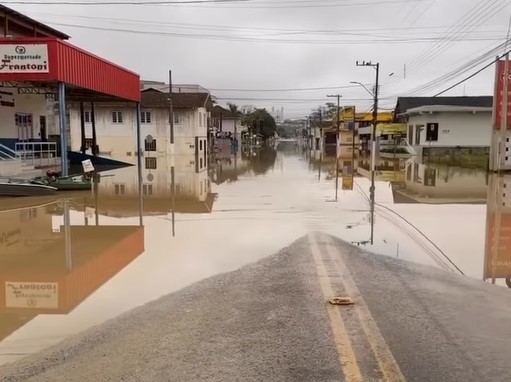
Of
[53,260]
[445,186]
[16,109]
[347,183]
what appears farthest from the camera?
[16,109]

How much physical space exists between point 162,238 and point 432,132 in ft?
138

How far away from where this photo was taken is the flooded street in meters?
6.19

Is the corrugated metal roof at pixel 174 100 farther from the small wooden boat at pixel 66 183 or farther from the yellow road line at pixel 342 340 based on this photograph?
the yellow road line at pixel 342 340

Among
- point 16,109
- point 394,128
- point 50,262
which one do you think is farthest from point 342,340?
point 394,128

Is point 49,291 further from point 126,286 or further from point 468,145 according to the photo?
point 468,145

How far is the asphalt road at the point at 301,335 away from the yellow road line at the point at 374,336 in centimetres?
1

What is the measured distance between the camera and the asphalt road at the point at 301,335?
409 centimetres

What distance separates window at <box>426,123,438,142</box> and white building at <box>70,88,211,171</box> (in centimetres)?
2133

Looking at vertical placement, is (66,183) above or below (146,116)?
below

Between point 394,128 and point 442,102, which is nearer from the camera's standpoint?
point 442,102

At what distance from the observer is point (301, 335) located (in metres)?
4.88

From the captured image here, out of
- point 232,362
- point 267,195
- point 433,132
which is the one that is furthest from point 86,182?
point 433,132

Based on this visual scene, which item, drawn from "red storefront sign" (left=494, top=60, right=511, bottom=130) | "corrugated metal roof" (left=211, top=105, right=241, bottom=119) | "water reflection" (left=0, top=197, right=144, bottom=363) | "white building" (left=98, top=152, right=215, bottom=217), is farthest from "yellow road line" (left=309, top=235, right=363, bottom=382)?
"corrugated metal roof" (left=211, top=105, right=241, bottom=119)

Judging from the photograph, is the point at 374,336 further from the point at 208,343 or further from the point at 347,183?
the point at 347,183
